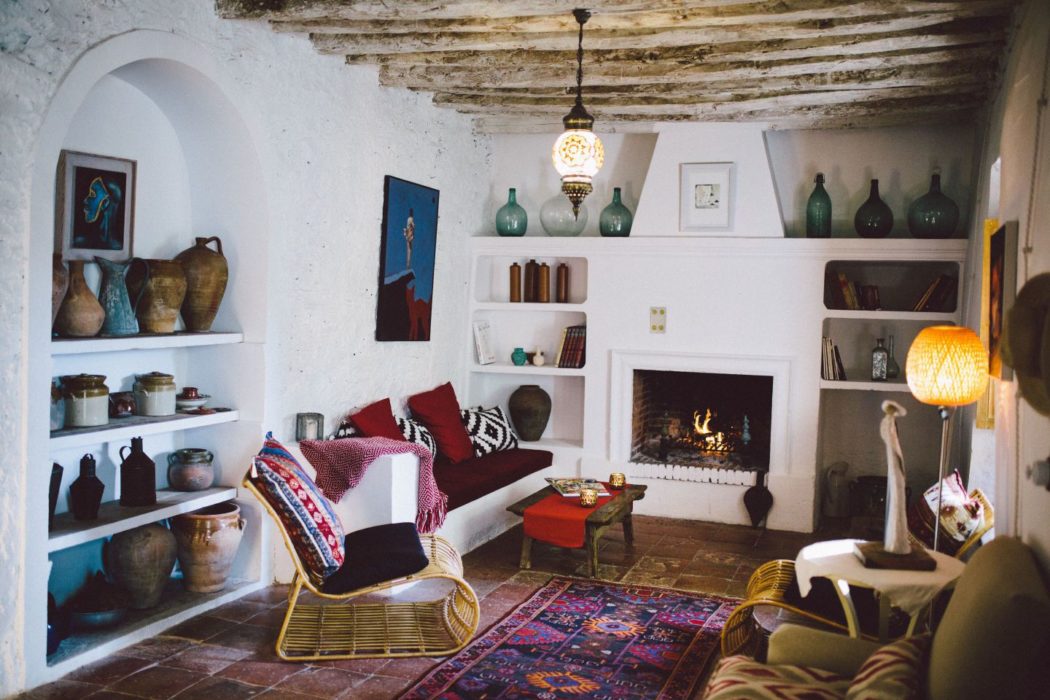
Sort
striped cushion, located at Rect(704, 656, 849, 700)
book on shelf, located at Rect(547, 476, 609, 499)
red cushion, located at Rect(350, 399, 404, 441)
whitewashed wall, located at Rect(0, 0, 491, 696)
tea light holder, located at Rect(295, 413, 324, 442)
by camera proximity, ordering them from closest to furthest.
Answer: striped cushion, located at Rect(704, 656, 849, 700) → whitewashed wall, located at Rect(0, 0, 491, 696) → tea light holder, located at Rect(295, 413, 324, 442) → red cushion, located at Rect(350, 399, 404, 441) → book on shelf, located at Rect(547, 476, 609, 499)

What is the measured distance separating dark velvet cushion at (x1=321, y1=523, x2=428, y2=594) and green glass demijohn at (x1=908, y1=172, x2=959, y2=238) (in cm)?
415

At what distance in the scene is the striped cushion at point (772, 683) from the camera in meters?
2.71

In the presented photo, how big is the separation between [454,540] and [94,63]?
3310 millimetres

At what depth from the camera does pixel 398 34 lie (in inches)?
198

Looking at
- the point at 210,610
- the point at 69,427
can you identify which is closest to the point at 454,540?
the point at 210,610

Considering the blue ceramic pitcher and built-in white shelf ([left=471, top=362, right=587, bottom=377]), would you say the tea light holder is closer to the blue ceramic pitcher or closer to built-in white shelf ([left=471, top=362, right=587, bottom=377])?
the blue ceramic pitcher

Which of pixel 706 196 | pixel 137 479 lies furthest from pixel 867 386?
pixel 137 479

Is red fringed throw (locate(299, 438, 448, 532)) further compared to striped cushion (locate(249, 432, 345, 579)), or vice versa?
red fringed throw (locate(299, 438, 448, 532))

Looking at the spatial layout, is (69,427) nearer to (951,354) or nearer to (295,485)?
(295,485)

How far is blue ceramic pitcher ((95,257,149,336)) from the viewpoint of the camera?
4246 mm

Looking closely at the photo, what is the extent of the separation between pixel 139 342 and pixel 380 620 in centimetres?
172

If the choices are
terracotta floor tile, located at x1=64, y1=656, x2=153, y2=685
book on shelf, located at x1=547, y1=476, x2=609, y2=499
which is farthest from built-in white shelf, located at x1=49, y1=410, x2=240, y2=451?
book on shelf, located at x1=547, y1=476, x2=609, y2=499

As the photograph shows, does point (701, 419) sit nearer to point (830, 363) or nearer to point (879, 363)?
point (830, 363)

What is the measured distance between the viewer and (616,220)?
277 inches
